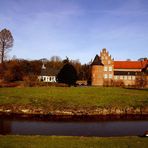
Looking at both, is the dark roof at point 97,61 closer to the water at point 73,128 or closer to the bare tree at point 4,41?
the bare tree at point 4,41

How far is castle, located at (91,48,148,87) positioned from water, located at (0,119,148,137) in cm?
4965

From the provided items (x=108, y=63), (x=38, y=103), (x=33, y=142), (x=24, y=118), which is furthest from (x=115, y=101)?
(x=108, y=63)

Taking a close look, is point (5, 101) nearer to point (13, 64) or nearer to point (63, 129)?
point (63, 129)

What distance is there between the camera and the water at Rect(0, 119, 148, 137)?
2003cm

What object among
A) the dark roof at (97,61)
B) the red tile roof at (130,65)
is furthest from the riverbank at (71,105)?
the red tile roof at (130,65)

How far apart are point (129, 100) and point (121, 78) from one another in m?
49.7

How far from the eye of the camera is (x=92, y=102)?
3238 centimetres

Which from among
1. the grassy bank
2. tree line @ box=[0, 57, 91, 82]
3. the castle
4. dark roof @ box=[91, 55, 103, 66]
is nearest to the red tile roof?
the castle

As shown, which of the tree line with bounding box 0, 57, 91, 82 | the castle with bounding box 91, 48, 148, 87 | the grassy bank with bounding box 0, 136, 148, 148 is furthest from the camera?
the castle with bounding box 91, 48, 148, 87

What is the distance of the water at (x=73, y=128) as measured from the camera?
20031 millimetres

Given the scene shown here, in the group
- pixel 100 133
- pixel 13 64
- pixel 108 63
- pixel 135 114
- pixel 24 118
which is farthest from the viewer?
pixel 108 63

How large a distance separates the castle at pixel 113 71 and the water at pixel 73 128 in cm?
4965

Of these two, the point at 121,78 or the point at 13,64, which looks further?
the point at 121,78

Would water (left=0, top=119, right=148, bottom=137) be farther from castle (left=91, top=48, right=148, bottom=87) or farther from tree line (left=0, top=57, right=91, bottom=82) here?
castle (left=91, top=48, right=148, bottom=87)
